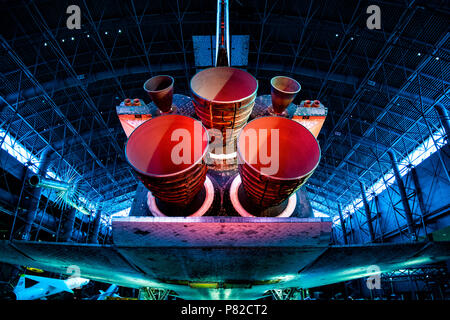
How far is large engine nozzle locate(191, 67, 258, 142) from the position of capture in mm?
2252

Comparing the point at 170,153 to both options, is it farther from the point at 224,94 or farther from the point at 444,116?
the point at 444,116

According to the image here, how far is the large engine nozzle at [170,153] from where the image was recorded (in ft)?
6.12

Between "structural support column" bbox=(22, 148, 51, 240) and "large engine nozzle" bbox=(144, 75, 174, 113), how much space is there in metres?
16.7

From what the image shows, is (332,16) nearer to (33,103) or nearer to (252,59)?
(252,59)

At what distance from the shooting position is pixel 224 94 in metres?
2.59

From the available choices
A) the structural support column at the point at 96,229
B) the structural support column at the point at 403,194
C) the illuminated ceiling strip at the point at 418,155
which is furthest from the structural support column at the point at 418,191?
the structural support column at the point at 96,229

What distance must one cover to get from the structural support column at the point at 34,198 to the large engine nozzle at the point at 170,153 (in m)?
16.7

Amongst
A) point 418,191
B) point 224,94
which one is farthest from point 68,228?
point 418,191

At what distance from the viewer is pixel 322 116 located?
10.5 feet

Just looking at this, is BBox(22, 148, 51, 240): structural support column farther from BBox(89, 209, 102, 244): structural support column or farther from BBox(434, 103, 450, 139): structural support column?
BBox(434, 103, 450, 139): structural support column

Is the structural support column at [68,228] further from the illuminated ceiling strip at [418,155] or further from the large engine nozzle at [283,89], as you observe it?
the illuminated ceiling strip at [418,155]

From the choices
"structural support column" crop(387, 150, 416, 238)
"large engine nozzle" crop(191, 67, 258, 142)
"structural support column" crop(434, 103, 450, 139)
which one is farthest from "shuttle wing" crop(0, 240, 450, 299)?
"structural support column" crop(387, 150, 416, 238)

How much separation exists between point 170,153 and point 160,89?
0.76 metres
